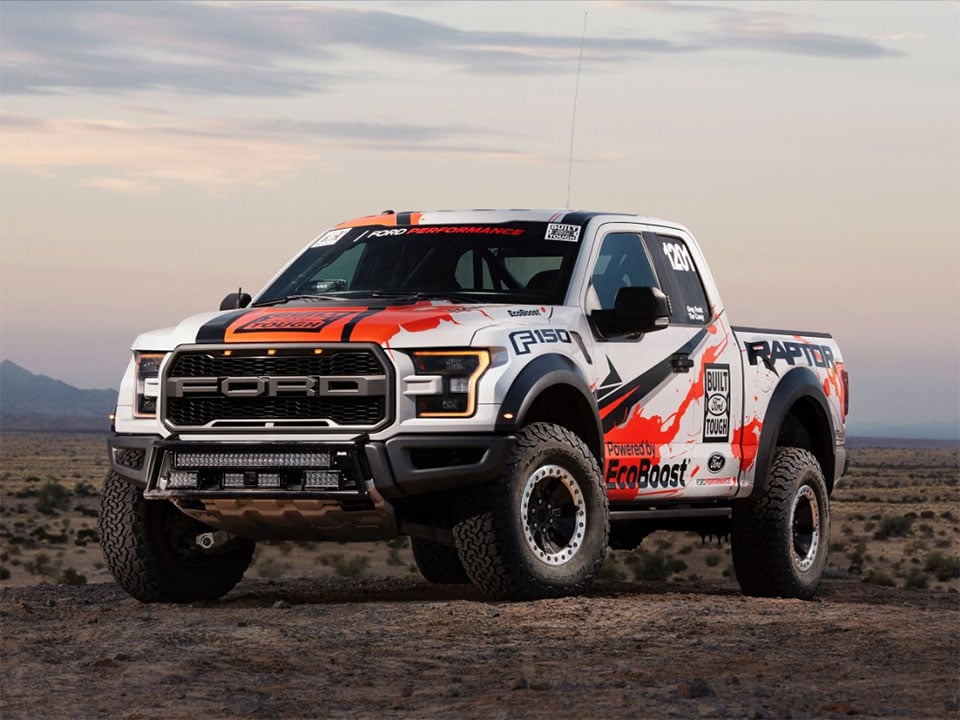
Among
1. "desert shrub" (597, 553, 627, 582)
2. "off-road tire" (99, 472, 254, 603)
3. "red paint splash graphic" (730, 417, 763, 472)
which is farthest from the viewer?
"desert shrub" (597, 553, 627, 582)

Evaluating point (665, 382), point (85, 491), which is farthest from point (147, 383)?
point (85, 491)

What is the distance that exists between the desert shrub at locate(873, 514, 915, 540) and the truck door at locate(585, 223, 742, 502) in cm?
3258

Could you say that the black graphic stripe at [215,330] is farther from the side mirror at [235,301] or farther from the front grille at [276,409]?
the side mirror at [235,301]

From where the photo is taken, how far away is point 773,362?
13.2 m

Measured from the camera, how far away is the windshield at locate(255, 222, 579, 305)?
1122 centimetres

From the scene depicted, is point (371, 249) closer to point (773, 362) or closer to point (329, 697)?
point (773, 362)

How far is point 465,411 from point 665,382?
7.13 feet

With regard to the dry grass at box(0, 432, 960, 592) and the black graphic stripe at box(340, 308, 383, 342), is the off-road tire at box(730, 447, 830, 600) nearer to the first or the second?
the black graphic stripe at box(340, 308, 383, 342)

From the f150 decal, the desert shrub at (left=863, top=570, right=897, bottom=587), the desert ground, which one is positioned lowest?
the desert shrub at (left=863, top=570, right=897, bottom=587)

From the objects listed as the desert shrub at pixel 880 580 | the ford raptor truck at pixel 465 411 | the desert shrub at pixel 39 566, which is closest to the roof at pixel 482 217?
the ford raptor truck at pixel 465 411

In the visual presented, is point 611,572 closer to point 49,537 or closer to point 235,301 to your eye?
point 49,537

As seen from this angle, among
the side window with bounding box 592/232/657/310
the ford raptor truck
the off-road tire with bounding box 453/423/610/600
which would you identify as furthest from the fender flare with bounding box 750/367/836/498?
the off-road tire with bounding box 453/423/610/600

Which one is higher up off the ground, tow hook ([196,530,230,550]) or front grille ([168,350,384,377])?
front grille ([168,350,384,377])

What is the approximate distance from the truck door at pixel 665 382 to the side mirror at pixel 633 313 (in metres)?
0.10
